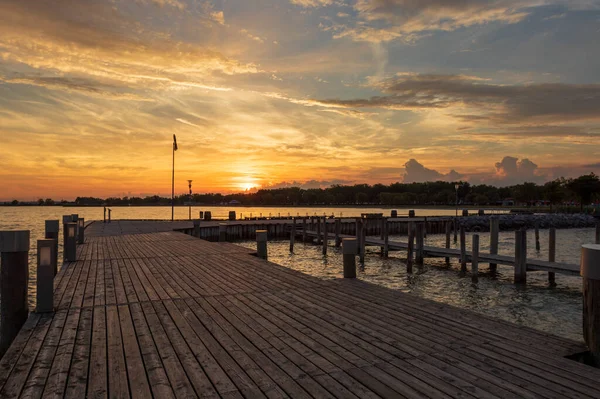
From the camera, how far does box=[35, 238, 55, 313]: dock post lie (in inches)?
259

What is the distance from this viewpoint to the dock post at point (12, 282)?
6164mm

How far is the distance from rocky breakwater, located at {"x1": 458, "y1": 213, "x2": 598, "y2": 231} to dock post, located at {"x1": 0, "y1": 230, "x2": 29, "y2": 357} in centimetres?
4645

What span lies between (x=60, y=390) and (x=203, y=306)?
3.27m

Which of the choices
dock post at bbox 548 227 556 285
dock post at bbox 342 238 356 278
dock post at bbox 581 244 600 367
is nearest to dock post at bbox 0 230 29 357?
dock post at bbox 342 238 356 278

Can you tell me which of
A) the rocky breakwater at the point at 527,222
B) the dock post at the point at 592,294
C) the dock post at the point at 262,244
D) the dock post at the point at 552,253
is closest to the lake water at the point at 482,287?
the dock post at the point at 552,253

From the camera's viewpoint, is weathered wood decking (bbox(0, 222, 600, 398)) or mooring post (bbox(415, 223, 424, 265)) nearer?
weathered wood decking (bbox(0, 222, 600, 398))

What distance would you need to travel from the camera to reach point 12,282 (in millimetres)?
6227

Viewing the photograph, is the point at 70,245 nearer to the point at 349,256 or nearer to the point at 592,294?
the point at 349,256

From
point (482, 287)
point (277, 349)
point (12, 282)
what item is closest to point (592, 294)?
point (277, 349)

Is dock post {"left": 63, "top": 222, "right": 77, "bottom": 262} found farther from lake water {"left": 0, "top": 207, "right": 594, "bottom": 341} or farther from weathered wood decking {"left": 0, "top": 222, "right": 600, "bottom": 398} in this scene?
weathered wood decking {"left": 0, "top": 222, "right": 600, "bottom": 398}

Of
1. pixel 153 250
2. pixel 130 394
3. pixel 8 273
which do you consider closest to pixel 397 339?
pixel 130 394

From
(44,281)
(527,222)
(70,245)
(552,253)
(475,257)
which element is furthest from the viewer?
(527,222)

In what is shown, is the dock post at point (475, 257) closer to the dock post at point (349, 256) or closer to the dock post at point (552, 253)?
the dock post at point (552, 253)

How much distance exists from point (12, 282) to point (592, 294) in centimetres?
830
